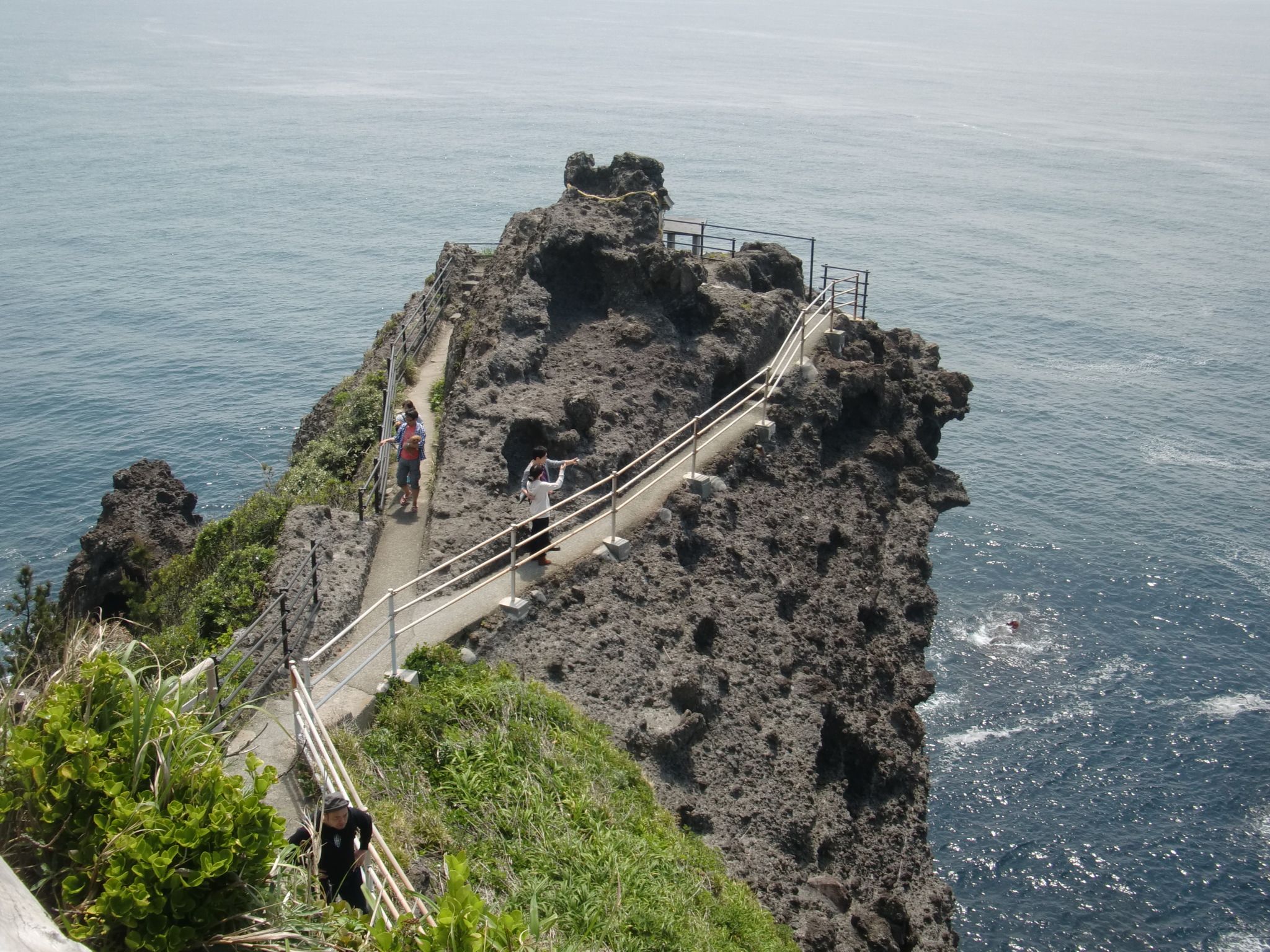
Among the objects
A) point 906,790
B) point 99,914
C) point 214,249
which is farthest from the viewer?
point 214,249

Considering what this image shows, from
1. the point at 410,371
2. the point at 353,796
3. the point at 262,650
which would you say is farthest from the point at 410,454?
the point at 353,796

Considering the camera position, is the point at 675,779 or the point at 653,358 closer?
the point at 675,779

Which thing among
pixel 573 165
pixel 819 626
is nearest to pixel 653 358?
pixel 819 626

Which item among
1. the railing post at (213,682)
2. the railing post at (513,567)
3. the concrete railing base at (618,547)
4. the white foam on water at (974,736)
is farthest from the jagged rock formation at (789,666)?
the white foam on water at (974,736)

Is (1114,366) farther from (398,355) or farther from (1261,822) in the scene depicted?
(398,355)

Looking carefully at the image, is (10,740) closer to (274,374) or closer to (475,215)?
(274,374)

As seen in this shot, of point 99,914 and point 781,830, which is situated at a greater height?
point 99,914

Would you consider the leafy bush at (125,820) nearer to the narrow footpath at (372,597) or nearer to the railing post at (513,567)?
the narrow footpath at (372,597)

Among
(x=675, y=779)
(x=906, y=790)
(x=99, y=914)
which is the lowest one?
(x=906, y=790)

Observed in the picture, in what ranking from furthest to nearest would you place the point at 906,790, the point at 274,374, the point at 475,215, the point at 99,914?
the point at 475,215 → the point at 274,374 → the point at 906,790 → the point at 99,914
